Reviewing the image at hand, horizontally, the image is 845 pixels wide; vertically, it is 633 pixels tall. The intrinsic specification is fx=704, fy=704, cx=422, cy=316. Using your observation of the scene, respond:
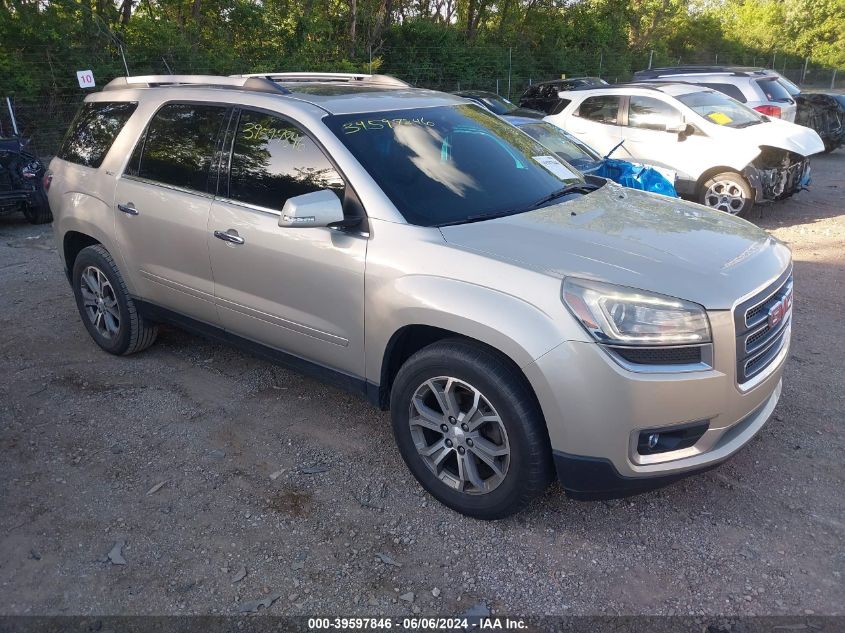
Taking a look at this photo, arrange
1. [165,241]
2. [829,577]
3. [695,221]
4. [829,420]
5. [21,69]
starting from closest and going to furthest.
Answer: [829,577]
[695,221]
[829,420]
[165,241]
[21,69]

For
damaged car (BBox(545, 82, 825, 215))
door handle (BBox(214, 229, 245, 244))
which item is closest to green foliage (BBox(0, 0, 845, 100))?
damaged car (BBox(545, 82, 825, 215))

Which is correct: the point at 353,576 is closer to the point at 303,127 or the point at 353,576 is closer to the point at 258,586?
the point at 258,586

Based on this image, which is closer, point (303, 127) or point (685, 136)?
point (303, 127)

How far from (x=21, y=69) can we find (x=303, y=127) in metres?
13.3

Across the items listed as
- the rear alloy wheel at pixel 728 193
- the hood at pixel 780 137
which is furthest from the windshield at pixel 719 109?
the rear alloy wheel at pixel 728 193

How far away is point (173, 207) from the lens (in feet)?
13.9

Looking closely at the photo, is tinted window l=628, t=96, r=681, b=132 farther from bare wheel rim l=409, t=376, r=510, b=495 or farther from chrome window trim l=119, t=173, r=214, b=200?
bare wheel rim l=409, t=376, r=510, b=495

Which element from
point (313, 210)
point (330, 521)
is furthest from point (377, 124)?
Result: point (330, 521)

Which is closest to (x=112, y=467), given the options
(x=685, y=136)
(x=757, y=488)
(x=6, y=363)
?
(x=6, y=363)

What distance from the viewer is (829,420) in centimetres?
403

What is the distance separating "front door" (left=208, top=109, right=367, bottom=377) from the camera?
3496 mm

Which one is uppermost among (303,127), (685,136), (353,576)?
(303,127)

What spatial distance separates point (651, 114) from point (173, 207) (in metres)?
7.50

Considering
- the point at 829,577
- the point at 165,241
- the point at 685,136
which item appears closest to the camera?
the point at 829,577
